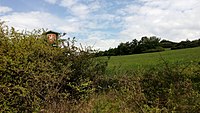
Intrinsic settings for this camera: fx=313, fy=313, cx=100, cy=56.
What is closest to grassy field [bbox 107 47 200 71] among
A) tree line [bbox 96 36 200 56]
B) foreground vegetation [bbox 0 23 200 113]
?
foreground vegetation [bbox 0 23 200 113]

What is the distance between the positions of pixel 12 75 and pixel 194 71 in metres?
6.79

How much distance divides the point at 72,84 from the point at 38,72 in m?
1.77

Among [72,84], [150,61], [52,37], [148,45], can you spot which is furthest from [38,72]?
[148,45]

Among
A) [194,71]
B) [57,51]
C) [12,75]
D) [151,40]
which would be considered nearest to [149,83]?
[194,71]

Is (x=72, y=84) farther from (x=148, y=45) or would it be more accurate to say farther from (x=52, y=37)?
(x=148, y=45)

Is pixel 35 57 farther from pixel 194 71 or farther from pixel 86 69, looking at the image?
pixel 194 71

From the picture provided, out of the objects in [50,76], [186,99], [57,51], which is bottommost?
[186,99]

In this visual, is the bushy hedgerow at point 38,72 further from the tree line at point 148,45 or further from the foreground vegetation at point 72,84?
the tree line at point 148,45

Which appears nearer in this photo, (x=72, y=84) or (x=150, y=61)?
(x=72, y=84)

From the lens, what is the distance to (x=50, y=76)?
9852mm

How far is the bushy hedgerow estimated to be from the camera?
371 inches

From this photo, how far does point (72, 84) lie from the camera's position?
11336 mm

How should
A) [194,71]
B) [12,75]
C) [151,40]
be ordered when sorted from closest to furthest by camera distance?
[12,75]
[194,71]
[151,40]

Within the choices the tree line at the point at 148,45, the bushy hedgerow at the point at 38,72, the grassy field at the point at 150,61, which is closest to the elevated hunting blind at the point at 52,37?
the bushy hedgerow at the point at 38,72
